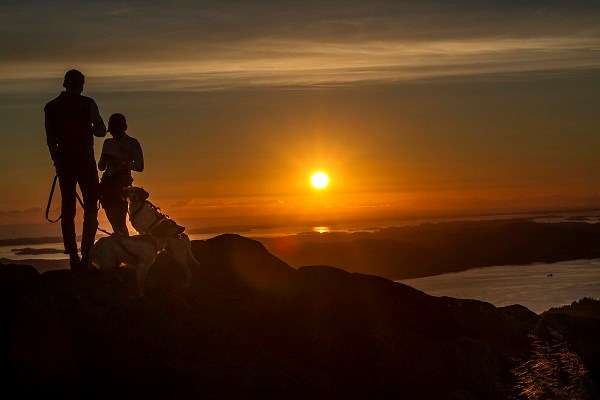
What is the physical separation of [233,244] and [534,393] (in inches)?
301

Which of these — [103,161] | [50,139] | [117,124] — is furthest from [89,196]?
[117,124]

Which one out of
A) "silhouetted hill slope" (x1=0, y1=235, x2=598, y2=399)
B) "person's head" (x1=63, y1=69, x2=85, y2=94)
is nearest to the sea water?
"silhouetted hill slope" (x1=0, y1=235, x2=598, y2=399)

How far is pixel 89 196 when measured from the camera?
16391 millimetres

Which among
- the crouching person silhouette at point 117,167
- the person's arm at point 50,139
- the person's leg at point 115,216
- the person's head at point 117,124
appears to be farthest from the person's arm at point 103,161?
the person's arm at point 50,139

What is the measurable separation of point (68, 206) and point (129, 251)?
1.81 meters

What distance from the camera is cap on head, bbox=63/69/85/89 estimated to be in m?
15.6

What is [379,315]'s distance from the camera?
62.8ft

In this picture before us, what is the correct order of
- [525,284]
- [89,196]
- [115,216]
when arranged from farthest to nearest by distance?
[525,284] → [115,216] → [89,196]

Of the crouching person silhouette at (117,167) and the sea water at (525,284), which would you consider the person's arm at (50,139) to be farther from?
the sea water at (525,284)

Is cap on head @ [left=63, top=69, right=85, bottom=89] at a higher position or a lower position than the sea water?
higher

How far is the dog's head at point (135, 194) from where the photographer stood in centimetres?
1590

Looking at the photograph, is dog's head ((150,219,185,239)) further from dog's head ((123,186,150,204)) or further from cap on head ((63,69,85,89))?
cap on head ((63,69,85,89))

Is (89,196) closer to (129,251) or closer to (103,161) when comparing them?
(103,161)

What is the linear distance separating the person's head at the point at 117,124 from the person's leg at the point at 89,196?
747 millimetres
